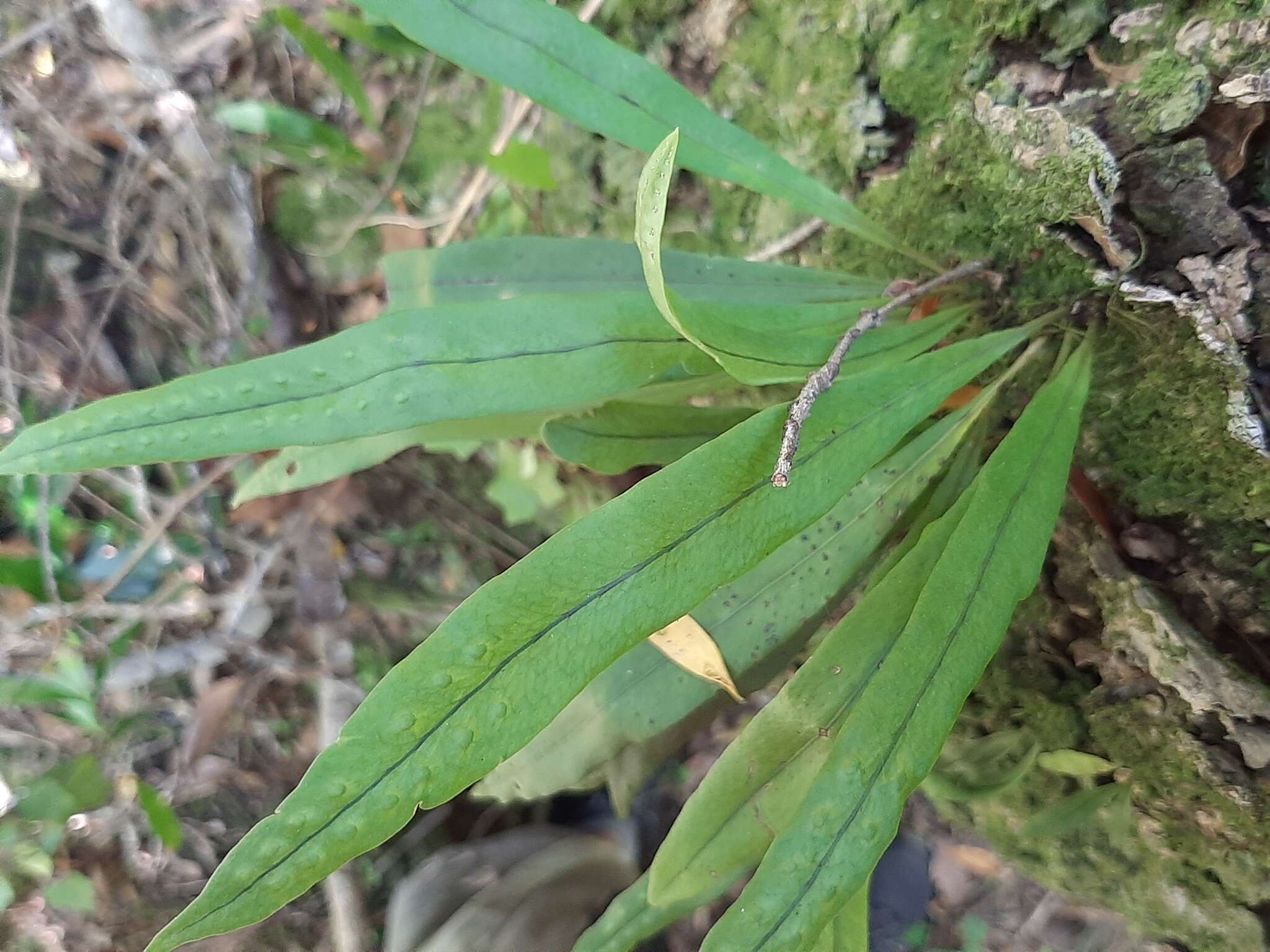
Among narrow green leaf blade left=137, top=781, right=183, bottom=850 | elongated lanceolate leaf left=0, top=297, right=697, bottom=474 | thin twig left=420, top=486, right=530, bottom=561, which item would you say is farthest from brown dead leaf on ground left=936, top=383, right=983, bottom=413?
narrow green leaf blade left=137, top=781, right=183, bottom=850

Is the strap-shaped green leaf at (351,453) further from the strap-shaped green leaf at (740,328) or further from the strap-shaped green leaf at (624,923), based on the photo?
the strap-shaped green leaf at (624,923)

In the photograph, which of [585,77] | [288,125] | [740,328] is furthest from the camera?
[288,125]

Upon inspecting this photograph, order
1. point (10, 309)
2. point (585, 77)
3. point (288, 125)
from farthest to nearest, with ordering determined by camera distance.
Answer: point (10, 309) < point (288, 125) < point (585, 77)

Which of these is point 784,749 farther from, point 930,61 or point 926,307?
point 930,61

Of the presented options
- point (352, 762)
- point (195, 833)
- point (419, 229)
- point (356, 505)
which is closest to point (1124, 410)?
point (352, 762)

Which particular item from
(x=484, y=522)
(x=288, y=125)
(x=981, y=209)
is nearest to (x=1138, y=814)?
(x=981, y=209)

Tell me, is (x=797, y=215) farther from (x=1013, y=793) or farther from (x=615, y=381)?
(x=1013, y=793)
